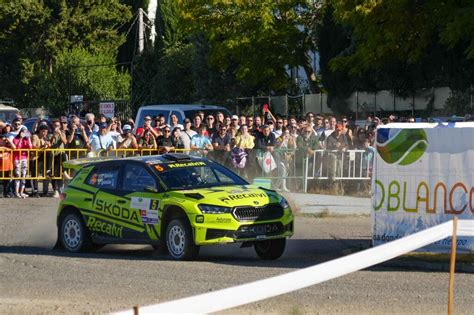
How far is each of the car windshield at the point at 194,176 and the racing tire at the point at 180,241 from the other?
28.0 inches

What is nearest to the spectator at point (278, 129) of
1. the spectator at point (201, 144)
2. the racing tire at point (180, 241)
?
the spectator at point (201, 144)

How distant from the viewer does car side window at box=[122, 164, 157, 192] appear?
16.0m

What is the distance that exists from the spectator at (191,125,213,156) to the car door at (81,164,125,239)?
30.1 feet

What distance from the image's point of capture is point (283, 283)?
6.23m

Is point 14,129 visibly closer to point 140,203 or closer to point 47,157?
point 47,157

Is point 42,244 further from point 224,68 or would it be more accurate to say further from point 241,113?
point 224,68

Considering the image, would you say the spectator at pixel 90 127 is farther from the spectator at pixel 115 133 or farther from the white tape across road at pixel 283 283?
the white tape across road at pixel 283 283

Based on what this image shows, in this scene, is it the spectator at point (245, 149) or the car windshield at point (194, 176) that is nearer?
the car windshield at point (194, 176)

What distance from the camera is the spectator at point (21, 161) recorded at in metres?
26.1

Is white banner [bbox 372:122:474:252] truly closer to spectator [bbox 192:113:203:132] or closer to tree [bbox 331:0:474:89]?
spectator [bbox 192:113:203:132]

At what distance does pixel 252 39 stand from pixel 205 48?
875 centimetres

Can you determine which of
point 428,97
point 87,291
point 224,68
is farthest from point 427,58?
point 87,291

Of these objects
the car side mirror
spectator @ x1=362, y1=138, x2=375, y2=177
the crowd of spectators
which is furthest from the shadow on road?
the crowd of spectators

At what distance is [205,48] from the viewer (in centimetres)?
5459
